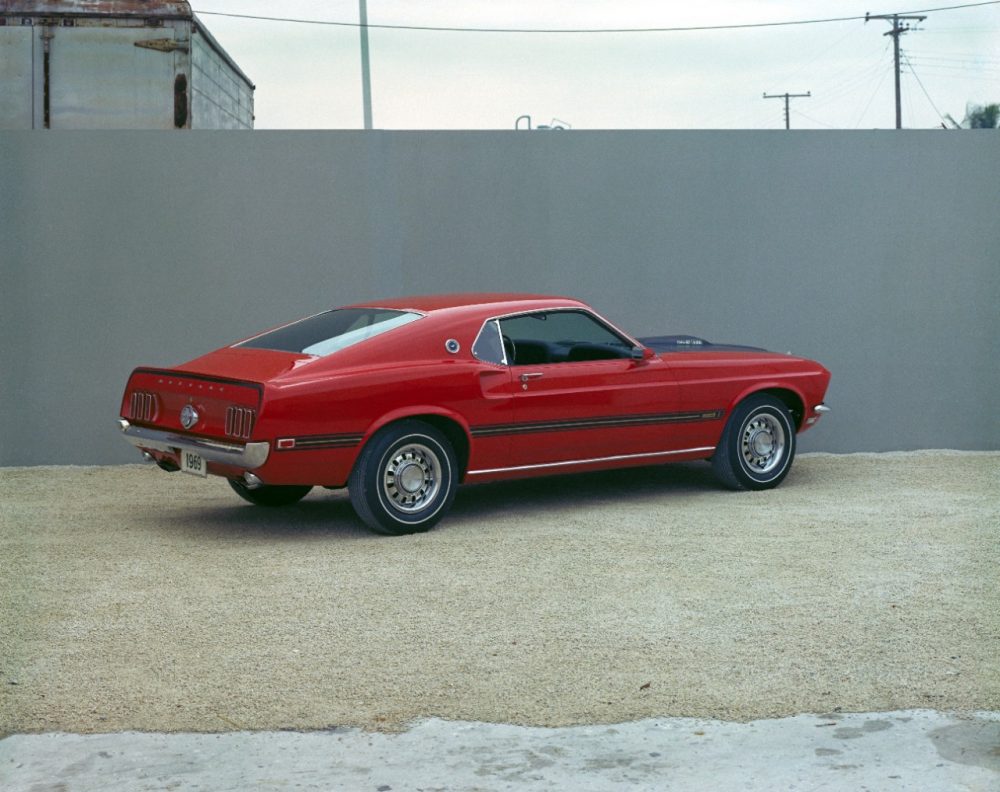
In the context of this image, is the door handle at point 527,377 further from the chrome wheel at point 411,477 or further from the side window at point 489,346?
the chrome wheel at point 411,477

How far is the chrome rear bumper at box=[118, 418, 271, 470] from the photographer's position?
7.07m

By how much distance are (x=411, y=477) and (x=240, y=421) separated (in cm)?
106

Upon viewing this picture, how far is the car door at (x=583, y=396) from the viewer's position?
8.13 meters

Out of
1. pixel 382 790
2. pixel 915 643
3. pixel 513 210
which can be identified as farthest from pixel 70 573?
pixel 513 210

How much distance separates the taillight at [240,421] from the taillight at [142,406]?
28.9 inches

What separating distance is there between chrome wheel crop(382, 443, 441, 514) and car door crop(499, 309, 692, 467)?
22.9 inches

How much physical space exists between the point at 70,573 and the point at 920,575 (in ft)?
13.5

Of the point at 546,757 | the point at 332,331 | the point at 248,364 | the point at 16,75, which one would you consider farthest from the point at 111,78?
the point at 546,757

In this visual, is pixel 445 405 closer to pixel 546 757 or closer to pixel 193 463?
pixel 193 463

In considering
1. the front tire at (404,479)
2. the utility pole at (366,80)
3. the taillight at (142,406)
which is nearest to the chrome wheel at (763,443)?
the front tire at (404,479)

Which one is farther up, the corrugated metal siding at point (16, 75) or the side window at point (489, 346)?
the corrugated metal siding at point (16, 75)

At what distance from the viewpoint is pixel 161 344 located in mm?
10703

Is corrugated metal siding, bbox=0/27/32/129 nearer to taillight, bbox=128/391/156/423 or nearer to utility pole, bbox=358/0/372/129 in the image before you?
taillight, bbox=128/391/156/423

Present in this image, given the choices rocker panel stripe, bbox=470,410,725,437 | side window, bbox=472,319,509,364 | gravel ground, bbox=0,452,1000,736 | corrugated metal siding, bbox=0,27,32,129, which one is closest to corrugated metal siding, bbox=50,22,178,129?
corrugated metal siding, bbox=0,27,32,129
